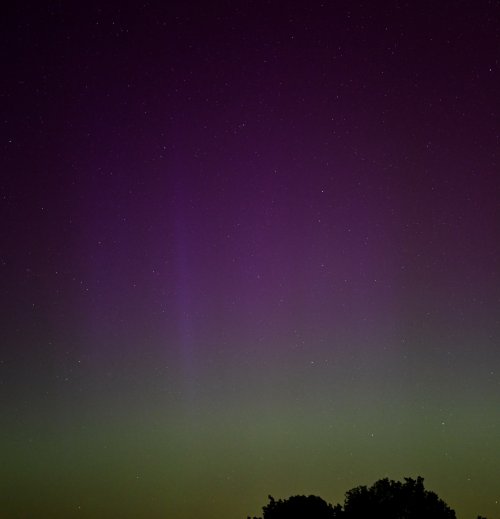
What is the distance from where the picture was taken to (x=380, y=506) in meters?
33.0

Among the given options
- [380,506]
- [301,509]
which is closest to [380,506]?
[380,506]

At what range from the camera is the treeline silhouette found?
32938 millimetres

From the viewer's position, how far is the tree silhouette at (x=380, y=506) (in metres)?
32.9

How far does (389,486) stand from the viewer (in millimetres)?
33562

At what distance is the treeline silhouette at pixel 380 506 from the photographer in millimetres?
32938

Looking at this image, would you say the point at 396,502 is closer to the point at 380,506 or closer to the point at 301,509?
the point at 380,506

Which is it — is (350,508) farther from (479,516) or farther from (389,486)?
(479,516)

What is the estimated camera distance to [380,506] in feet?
108

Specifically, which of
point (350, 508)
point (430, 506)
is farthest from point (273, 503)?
point (430, 506)

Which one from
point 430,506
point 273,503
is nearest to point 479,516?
point 430,506

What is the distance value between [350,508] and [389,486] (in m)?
1.88

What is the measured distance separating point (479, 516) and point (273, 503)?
8.69 meters

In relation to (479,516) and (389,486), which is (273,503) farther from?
(479,516)

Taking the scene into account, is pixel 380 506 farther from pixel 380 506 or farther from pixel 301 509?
pixel 301 509
